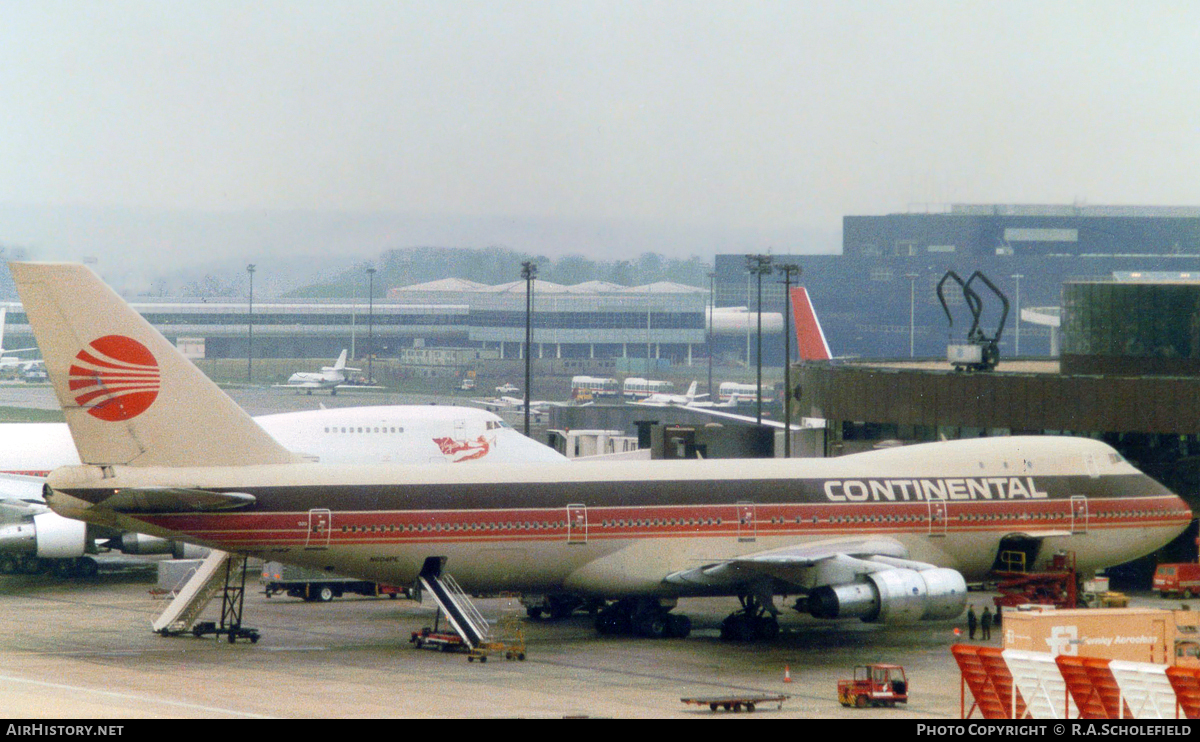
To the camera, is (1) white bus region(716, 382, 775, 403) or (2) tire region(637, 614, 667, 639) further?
(1) white bus region(716, 382, 775, 403)

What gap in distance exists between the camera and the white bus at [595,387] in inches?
5888

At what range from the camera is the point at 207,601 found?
135 ft

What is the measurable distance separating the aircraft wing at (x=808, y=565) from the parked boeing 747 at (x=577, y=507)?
2.7 inches

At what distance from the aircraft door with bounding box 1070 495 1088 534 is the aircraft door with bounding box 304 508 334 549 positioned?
22309mm

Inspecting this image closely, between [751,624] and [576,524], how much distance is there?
5897 millimetres

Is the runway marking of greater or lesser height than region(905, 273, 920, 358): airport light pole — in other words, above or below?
below

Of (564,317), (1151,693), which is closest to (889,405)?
(1151,693)

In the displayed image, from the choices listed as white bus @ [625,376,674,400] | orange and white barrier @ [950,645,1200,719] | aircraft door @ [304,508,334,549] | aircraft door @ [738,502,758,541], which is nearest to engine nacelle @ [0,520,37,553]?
aircraft door @ [304,508,334,549]

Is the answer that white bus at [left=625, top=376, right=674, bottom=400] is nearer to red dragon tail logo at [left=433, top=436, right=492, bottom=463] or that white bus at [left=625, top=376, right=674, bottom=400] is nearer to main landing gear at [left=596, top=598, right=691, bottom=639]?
red dragon tail logo at [left=433, top=436, right=492, bottom=463]

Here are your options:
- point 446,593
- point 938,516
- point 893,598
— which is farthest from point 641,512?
point 938,516

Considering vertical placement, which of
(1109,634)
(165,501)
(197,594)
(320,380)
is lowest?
(197,594)

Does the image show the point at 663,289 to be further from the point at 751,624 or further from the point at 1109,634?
the point at 1109,634

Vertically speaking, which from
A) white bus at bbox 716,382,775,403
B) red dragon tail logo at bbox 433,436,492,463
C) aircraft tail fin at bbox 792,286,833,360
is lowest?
red dragon tail logo at bbox 433,436,492,463

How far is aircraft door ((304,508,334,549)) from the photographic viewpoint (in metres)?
37.3
